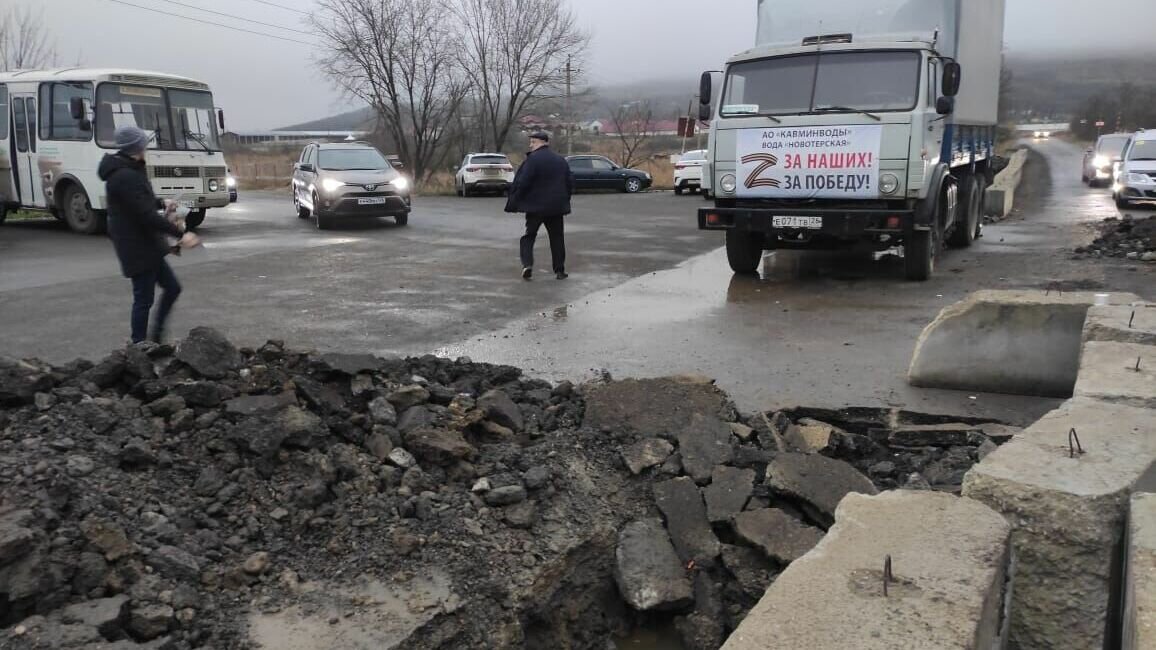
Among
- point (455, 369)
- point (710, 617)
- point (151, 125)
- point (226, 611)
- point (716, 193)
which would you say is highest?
point (151, 125)

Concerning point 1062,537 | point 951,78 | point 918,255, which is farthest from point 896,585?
point 918,255

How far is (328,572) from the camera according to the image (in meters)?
3.57

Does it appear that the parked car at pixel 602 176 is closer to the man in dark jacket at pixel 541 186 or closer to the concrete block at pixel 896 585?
the man in dark jacket at pixel 541 186

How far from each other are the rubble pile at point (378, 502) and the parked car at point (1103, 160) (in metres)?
30.0

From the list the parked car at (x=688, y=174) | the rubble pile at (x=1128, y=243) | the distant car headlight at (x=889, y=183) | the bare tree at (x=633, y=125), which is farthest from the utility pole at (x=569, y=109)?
the distant car headlight at (x=889, y=183)

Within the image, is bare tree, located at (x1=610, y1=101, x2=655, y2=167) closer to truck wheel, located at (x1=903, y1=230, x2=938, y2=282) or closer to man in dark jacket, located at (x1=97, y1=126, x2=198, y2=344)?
truck wheel, located at (x1=903, y1=230, x2=938, y2=282)

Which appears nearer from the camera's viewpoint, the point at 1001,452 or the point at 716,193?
the point at 1001,452

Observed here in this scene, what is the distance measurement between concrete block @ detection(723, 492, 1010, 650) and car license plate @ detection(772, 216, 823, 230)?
23.6ft

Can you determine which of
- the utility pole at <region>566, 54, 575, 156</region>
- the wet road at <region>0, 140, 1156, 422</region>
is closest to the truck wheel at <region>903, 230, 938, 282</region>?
the wet road at <region>0, 140, 1156, 422</region>

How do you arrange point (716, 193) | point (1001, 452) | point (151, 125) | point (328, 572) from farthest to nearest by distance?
point (151, 125)
point (716, 193)
point (328, 572)
point (1001, 452)

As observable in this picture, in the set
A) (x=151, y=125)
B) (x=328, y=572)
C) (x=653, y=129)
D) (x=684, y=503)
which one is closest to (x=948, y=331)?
(x=684, y=503)

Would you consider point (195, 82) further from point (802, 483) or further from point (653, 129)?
point (653, 129)

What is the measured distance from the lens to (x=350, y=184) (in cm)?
1730

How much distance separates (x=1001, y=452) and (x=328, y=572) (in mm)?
2658
